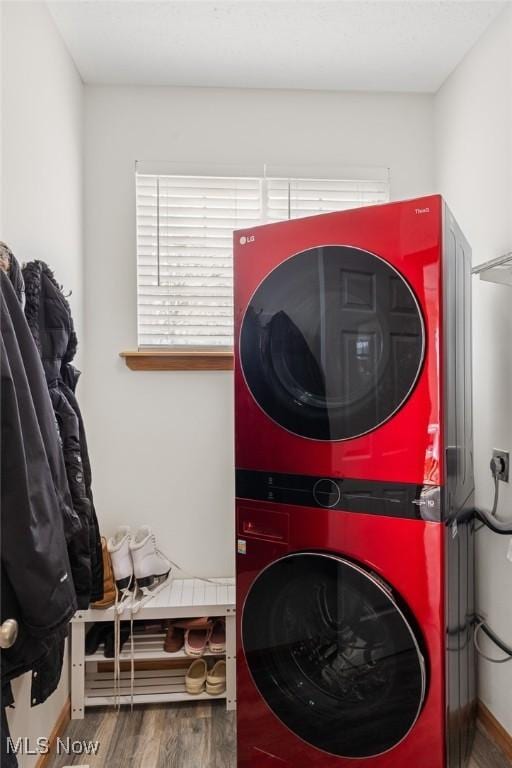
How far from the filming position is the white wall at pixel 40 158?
147cm

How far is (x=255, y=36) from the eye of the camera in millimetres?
1942

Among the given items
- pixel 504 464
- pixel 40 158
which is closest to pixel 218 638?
pixel 504 464

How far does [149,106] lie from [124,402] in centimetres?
129

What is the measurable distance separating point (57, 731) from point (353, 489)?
4.68ft

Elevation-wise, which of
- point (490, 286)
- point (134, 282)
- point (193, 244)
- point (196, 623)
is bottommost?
point (196, 623)

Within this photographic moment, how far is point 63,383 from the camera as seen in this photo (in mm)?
1646

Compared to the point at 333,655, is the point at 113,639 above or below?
below

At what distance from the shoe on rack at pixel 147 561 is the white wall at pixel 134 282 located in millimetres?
82

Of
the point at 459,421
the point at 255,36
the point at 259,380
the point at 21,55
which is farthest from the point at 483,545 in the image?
the point at 21,55

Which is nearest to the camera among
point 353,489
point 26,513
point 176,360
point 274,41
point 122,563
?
point 26,513

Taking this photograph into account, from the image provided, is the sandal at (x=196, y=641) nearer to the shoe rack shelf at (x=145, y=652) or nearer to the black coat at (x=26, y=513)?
the shoe rack shelf at (x=145, y=652)

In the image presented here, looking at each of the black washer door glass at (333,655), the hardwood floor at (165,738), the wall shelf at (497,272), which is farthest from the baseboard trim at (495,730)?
the wall shelf at (497,272)

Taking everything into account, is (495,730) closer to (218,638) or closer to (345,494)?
(218,638)

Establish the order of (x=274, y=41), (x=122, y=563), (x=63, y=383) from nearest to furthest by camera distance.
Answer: (x=63, y=383) → (x=274, y=41) → (x=122, y=563)
